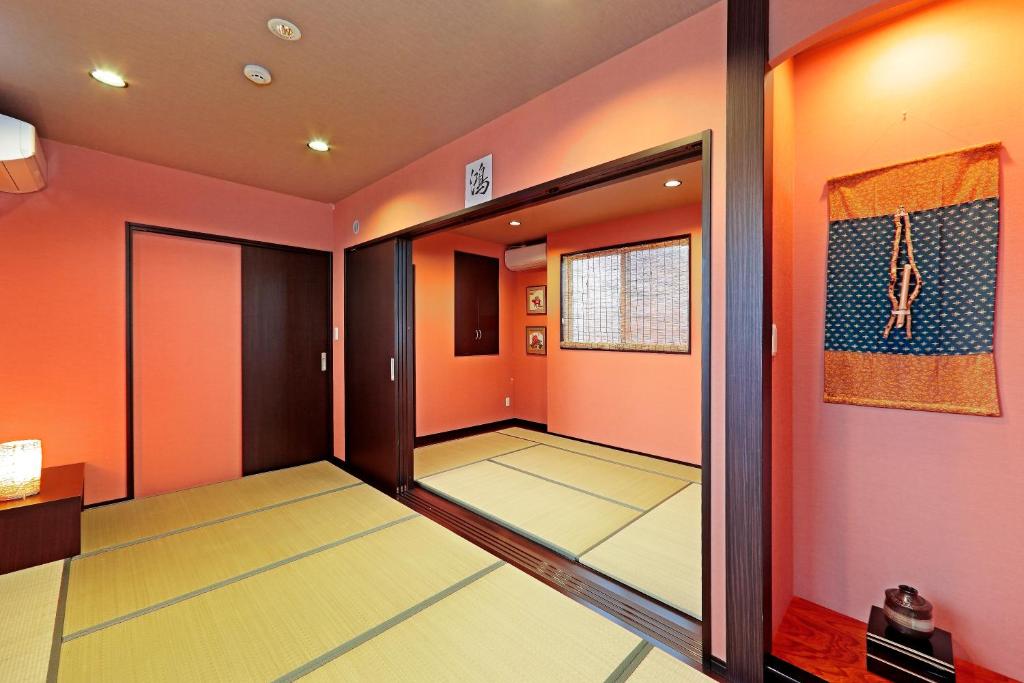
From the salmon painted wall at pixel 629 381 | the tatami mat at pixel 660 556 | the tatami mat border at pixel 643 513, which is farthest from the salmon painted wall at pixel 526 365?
the tatami mat at pixel 660 556

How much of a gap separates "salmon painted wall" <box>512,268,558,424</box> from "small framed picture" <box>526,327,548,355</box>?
0.06 m

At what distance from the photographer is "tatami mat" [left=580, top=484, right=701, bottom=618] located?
6.97 ft

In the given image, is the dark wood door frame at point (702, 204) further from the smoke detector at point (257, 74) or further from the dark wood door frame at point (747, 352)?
the smoke detector at point (257, 74)

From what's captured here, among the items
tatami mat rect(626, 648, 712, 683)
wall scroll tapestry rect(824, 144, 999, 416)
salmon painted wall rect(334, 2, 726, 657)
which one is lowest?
tatami mat rect(626, 648, 712, 683)

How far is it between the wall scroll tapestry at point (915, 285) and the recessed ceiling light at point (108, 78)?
3.63m

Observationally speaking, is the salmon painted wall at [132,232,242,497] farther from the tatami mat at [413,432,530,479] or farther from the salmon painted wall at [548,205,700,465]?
the salmon painted wall at [548,205,700,465]

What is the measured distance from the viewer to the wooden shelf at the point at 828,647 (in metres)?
1.62

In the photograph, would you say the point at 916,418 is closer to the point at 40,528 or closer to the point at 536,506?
the point at 536,506

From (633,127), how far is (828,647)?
2.39 meters

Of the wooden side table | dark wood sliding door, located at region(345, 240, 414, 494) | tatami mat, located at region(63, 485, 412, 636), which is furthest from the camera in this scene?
dark wood sliding door, located at region(345, 240, 414, 494)

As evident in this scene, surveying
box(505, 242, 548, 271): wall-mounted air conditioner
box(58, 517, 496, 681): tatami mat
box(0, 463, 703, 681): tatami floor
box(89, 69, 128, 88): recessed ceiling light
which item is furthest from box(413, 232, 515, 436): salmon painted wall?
box(89, 69, 128, 88): recessed ceiling light

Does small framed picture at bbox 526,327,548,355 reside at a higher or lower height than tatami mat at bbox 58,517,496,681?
higher

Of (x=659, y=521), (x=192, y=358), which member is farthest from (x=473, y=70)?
(x=192, y=358)

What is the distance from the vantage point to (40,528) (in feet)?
7.86
